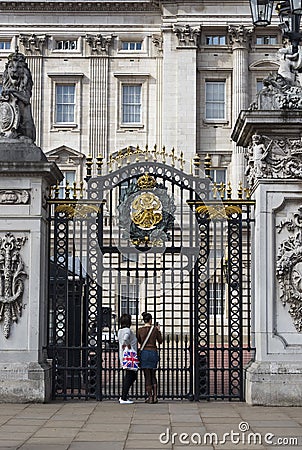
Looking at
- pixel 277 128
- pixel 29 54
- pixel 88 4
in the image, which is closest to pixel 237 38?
pixel 88 4

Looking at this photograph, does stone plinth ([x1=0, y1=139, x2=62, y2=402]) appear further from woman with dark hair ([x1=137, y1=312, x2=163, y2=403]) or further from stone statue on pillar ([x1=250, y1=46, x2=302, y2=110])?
stone statue on pillar ([x1=250, y1=46, x2=302, y2=110])

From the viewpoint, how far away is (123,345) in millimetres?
14148

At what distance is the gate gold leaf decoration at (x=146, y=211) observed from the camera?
49.0ft

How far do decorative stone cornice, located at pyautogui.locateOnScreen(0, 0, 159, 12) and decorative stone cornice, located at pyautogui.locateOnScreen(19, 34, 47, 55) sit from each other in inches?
55.5

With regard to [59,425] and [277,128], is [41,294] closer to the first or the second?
[59,425]

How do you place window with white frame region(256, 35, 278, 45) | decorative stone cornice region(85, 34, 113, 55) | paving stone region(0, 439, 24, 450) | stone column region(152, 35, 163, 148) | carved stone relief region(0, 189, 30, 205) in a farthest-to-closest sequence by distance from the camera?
window with white frame region(256, 35, 278, 45), decorative stone cornice region(85, 34, 113, 55), stone column region(152, 35, 163, 148), carved stone relief region(0, 189, 30, 205), paving stone region(0, 439, 24, 450)

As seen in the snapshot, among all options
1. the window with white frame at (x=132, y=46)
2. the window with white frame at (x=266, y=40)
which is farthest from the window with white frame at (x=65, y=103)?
the window with white frame at (x=266, y=40)

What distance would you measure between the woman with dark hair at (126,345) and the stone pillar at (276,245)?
1.85 metres

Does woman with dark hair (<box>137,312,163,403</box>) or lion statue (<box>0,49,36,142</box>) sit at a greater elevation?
lion statue (<box>0,49,36,142</box>)

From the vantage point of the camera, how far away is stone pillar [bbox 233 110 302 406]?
45.0ft

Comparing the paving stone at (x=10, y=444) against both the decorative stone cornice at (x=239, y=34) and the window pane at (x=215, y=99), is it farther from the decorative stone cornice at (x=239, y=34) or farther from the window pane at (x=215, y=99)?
the decorative stone cornice at (x=239, y=34)

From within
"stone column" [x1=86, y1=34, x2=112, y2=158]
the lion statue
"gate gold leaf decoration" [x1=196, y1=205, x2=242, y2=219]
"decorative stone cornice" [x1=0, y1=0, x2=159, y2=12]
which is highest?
"decorative stone cornice" [x1=0, y1=0, x2=159, y2=12]

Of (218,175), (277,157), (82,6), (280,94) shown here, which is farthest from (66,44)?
(277,157)

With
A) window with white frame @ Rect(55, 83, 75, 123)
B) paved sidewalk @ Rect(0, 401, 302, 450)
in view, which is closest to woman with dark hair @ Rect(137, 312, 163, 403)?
paved sidewalk @ Rect(0, 401, 302, 450)
